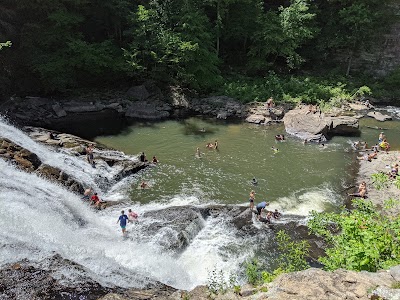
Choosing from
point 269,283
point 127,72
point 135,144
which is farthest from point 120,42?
point 269,283

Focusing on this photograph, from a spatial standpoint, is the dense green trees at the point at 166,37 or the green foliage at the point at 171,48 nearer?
the dense green trees at the point at 166,37

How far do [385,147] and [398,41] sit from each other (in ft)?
61.5

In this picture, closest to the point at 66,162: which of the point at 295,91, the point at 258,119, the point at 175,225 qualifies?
the point at 175,225

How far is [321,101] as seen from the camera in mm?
31344

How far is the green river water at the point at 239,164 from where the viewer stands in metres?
18.9

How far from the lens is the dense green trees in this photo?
2953cm

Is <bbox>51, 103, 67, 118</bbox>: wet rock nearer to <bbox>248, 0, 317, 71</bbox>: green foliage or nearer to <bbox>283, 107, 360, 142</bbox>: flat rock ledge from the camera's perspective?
<bbox>283, 107, 360, 142</bbox>: flat rock ledge

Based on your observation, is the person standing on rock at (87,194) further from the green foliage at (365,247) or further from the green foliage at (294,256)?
the green foliage at (365,247)

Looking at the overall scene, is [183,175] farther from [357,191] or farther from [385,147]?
[385,147]

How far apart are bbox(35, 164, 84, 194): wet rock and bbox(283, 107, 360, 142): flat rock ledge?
16.1 m

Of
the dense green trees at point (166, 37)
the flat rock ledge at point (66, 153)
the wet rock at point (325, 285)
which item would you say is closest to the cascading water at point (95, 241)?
the flat rock ledge at point (66, 153)

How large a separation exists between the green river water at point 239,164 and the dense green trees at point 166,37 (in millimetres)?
6465

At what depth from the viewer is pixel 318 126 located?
26422mm

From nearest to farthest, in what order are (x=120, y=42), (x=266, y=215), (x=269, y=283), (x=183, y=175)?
(x=269, y=283), (x=266, y=215), (x=183, y=175), (x=120, y=42)
